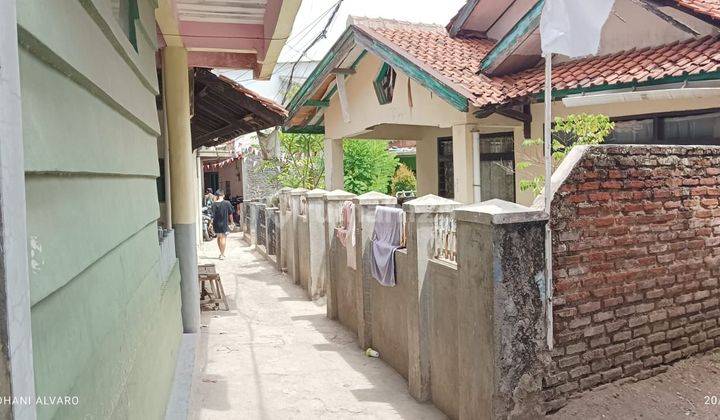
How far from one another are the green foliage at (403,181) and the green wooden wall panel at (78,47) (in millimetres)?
17837

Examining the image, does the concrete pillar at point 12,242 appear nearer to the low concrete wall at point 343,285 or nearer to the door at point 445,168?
the low concrete wall at point 343,285

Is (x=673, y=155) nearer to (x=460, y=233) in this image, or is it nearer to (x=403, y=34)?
(x=460, y=233)

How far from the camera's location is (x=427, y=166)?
13.2 m

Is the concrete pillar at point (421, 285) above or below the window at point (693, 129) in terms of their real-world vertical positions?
below

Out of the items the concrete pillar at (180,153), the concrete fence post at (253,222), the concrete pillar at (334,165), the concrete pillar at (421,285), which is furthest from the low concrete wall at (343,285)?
the concrete fence post at (253,222)

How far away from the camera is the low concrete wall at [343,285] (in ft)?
26.3

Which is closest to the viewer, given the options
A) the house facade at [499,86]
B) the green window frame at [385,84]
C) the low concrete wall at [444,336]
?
the low concrete wall at [444,336]

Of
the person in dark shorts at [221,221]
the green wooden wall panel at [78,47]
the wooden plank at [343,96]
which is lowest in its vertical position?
the person in dark shorts at [221,221]

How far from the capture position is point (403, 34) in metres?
10.4

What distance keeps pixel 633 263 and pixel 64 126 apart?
4.67 metres

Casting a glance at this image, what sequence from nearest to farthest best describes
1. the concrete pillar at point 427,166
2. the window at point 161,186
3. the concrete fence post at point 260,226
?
the window at point 161,186
the concrete pillar at point 427,166
the concrete fence post at point 260,226

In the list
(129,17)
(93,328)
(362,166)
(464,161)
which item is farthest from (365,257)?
(362,166)

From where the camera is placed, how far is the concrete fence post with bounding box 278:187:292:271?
40.1ft

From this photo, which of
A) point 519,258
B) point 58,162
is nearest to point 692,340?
point 519,258
